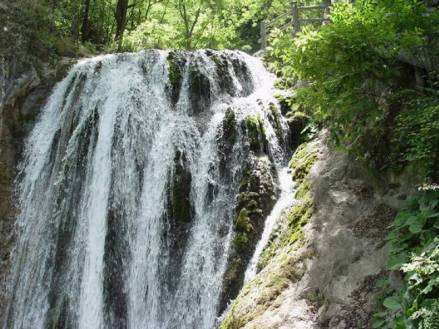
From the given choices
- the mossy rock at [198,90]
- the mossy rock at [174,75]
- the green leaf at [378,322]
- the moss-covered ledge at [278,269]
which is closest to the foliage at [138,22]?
the mossy rock at [174,75]

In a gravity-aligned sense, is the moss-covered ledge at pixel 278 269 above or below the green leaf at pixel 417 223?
below

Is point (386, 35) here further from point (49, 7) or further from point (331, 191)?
point (49, 7)

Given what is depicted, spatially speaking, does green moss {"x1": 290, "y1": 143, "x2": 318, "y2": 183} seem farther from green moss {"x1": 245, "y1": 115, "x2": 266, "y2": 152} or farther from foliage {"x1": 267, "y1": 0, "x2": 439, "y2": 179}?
foliage {"x1": 267, "y1": 0, "x2": 439, "y2": 179}

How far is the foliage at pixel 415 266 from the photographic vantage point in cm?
378

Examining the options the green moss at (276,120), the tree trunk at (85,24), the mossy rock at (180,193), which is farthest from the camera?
the tree trunk at (85,24)

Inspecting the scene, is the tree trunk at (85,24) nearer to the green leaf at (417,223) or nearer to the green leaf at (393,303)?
the green leaf at (417,223)

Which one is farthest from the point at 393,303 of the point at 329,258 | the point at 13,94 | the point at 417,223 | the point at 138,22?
the point at 138,22

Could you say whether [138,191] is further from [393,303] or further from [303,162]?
[393,303]

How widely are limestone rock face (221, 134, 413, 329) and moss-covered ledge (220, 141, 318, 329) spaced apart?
0.05ft

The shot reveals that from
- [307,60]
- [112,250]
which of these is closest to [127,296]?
[112,250]

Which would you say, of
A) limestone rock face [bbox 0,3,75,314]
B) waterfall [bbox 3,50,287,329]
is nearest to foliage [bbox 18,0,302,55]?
limestone rock face [bbox 0,3,75,314]

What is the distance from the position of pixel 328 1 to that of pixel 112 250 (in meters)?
9.35

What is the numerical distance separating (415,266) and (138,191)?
23.5 feet

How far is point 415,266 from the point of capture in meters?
4.00
